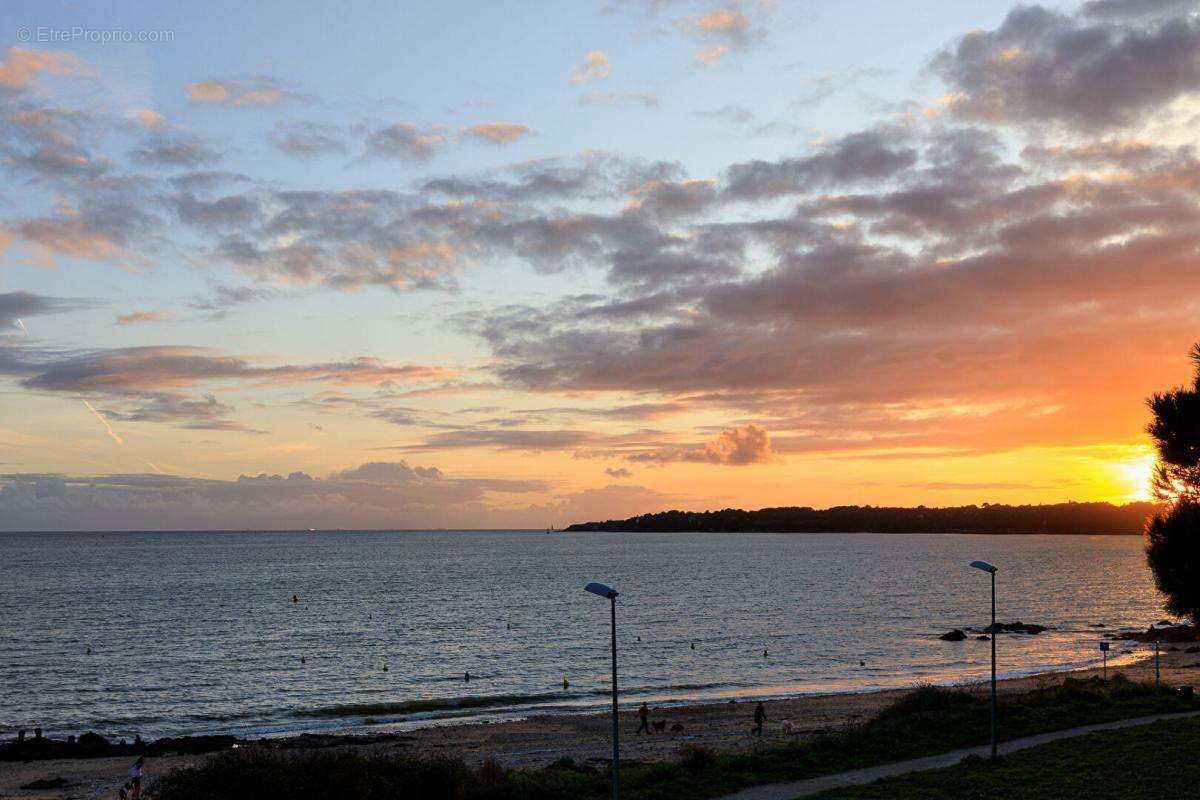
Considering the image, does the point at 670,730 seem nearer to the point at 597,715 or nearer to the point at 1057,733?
the point at 597,715

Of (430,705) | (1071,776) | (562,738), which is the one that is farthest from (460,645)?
(1071,776)

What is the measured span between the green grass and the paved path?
1.17 metres

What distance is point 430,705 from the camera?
190 ft

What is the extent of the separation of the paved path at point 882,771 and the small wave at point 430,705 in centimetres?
3312

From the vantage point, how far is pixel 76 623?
9862 cm

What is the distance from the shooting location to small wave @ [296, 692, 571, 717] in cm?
5572

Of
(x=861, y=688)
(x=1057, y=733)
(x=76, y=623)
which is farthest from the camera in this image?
(x=76, y=623)

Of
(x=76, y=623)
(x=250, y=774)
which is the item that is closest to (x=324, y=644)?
(x=76, y=623)

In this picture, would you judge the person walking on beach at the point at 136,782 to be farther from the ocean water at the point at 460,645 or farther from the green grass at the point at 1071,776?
the green grass at the point at 1071,776

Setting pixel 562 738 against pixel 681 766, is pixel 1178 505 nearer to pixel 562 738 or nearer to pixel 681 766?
pixel 681 766

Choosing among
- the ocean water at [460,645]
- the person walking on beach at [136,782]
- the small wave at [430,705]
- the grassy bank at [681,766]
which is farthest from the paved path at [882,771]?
the small wave at [430,705]

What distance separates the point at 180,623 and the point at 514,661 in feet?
150

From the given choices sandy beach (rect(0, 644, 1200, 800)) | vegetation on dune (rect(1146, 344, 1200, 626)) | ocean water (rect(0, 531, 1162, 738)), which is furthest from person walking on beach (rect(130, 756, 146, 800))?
vegetation on dune (rect(1146, 344, 1200, 626))

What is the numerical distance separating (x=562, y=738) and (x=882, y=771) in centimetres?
2170
